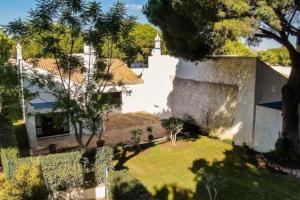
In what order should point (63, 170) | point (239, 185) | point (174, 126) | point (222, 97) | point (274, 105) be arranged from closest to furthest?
point (63, 170), point (239, 185), point (274, 105), point (174, 126), point (222, 97)

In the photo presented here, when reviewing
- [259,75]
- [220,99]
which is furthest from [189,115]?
[259,75]

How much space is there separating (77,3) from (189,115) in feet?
54.1

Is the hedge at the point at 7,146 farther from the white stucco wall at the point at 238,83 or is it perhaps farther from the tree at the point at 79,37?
the white stucco wall at the point at 238,83

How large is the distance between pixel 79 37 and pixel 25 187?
6005 millimetres

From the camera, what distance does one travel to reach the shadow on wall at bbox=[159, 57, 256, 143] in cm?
2039

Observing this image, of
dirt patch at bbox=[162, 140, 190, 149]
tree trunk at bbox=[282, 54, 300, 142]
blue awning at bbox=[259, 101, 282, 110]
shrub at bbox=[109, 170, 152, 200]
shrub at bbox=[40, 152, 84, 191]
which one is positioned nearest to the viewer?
shrub at bbox=[109, 170, 152, 200]

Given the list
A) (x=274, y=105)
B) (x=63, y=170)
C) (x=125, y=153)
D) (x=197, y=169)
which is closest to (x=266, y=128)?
(x=274, y=105)

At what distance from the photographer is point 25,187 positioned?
10180 millimetres

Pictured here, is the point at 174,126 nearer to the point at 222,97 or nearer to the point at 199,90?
the point at 222,97

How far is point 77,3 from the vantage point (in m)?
11.6

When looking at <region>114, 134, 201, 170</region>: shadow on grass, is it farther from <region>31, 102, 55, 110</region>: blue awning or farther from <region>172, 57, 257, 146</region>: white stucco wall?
<region>31, 102, 55, 110</region>: blue awning

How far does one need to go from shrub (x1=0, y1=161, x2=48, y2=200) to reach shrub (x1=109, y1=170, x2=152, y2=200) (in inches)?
97.4

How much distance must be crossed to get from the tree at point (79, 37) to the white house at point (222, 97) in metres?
2.95

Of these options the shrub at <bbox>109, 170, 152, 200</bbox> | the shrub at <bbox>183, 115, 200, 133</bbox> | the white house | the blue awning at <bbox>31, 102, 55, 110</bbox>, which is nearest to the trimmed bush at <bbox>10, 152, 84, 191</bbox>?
the shrub at <bbox>109, 170, 152, 200</bbox>
